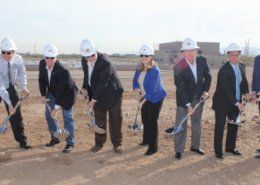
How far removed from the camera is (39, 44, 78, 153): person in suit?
12.1 ft

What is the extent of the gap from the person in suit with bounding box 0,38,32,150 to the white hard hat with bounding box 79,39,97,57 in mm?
1397

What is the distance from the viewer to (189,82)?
3.60 m

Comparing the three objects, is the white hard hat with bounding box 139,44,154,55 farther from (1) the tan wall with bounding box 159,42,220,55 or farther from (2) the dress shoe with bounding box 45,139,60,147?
(1) the tan wall with bounding box 159,42,220,55

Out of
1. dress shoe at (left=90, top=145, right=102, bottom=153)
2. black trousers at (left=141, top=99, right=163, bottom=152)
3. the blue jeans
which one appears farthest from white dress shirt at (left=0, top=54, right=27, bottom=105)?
black trousers at (left=141, top=99, right=163, bottom=152)

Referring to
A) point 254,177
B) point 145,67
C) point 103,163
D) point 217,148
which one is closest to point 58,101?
point 103,163

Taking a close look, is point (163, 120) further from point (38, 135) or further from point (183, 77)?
point (38, 135)

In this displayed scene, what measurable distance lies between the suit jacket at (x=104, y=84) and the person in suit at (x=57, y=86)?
1.18 feet

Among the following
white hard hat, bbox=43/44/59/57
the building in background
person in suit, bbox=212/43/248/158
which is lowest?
person in suit, bbox=212/43/248/158

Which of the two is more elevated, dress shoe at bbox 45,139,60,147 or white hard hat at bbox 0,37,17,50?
white hard hat at bbox 0,37,17,50

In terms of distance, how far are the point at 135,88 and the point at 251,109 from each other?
16.3 ft

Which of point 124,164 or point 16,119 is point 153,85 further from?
point 16,119

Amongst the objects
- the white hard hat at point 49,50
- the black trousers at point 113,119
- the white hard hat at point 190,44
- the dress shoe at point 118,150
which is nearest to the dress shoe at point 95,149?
the black trousers at point 113,119

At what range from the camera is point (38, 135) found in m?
4.83

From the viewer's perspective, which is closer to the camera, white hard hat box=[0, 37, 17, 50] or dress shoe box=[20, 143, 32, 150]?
white hard hat box=[0, 37, 17, 50]
